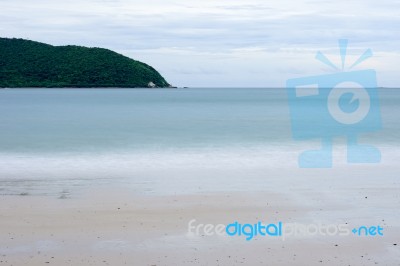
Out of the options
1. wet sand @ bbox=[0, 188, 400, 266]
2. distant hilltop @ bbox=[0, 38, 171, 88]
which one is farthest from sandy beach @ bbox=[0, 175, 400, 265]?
distant hilltop @ bbox=[0, 38, 171, 88]

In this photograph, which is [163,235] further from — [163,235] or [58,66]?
[58,66]

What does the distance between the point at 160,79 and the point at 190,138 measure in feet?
560

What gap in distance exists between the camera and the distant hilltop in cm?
15200

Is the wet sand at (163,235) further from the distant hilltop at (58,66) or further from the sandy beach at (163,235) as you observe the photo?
the distant hilltop at (58,66)

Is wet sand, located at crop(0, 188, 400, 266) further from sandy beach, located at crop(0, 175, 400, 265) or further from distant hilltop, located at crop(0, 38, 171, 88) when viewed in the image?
distant hilltop, located at crop(0, 38, 171, 88)

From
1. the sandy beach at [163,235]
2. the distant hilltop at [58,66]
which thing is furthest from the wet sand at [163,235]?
the distant hilltop at [58,66]

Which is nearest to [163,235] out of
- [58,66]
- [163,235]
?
[163,235]

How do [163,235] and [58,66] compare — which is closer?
[163,235]

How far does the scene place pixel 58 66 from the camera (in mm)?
155500

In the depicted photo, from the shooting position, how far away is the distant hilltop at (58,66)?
152 m

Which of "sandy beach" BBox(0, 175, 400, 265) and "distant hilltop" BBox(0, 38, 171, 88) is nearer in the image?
"sandy beach" BBox(0, 175, 400, 265)

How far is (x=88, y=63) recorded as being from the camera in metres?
159

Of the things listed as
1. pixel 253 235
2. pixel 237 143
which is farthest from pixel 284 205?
pixel 237 143

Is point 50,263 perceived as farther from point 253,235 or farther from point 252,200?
point 252,200
